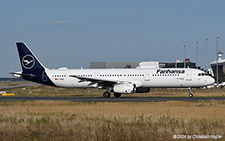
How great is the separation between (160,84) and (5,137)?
3561 cm

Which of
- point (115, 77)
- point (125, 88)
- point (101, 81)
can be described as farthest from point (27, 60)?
point (125, 88)

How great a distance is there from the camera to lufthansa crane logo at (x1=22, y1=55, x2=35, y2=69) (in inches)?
2127

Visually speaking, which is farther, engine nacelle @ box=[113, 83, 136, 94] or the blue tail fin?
the blue tail fin

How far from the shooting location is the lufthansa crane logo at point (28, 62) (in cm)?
5403

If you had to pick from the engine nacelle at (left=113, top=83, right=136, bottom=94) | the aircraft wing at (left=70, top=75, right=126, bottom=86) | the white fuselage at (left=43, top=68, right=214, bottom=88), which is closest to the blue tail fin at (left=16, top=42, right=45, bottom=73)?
the white fuselage at (left=43, top=68, right=214, bottom=88)

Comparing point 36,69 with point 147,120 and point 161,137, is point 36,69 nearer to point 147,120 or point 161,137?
point 147,120

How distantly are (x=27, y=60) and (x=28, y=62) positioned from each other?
1.05 feet

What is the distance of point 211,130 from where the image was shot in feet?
55.4

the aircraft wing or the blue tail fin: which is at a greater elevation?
the blue tail fin

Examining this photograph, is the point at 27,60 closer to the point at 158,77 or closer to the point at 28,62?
the point at 28,62

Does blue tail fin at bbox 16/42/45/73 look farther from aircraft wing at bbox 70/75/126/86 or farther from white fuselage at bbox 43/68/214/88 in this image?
aircraft wing at bbox 70/75/126/86

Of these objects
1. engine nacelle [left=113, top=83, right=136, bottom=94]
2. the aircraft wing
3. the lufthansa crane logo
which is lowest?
engine nacelle [left=113, top=83, right=136, bottom=94]

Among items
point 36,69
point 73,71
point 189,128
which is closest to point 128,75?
point 73,71

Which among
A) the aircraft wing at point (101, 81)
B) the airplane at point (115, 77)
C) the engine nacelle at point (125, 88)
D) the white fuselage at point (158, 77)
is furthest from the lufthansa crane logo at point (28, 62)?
the engine nacelle at point (125, 88)
